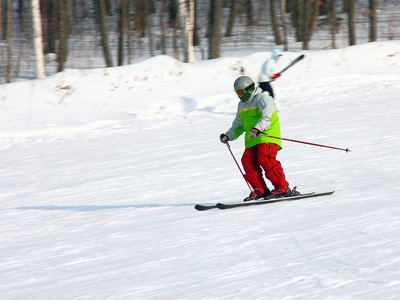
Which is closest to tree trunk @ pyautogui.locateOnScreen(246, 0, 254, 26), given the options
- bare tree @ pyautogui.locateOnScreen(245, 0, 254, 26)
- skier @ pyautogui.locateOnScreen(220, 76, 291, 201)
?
bare tree @ pyautogui.locateOnScreen(245, 0, 254, 26)

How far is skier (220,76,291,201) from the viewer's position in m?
5.36

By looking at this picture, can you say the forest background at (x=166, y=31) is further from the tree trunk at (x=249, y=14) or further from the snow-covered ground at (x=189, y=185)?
the snow-covered ground at (x=189, y=185)

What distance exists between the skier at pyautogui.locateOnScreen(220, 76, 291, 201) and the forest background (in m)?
9.82

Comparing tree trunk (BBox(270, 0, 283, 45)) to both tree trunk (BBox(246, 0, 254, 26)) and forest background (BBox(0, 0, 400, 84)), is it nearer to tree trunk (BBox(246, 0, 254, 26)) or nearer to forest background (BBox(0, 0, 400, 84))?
forest background (BBox(0, 0, 400, 84))

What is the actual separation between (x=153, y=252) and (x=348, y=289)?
1925 millimetres

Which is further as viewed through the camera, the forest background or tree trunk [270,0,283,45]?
tree trunk [270,0,283,45]

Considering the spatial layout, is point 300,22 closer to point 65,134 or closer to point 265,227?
point 65,134

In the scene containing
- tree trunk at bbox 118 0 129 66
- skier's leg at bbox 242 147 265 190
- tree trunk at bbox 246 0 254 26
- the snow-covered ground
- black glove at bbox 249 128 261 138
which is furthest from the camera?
tree trunk at bbox 246 0 254 26

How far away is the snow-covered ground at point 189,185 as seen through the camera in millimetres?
3725

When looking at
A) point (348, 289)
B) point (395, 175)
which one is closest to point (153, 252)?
point (348, 289)

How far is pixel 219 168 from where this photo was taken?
798cm

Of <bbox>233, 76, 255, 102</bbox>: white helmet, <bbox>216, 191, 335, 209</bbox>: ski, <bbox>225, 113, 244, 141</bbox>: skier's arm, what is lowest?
<bbox>216, 191, 335, 209</bbox>: ski

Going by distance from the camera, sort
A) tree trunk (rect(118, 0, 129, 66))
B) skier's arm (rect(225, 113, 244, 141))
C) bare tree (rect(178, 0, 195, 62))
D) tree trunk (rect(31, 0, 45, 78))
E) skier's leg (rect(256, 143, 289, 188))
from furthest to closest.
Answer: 1. tree trunk (rect(118, 0, 129, 66))
2. bare tree (rect(178, 0, 195, 62))
3. tree trunk (rect(31, 0, 45, 78))
4. skier's arm (rect(225, 113, 244, 141))
5. skier's leg (rect(256, 143, 289, 188))

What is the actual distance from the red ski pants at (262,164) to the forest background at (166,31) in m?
9.94
